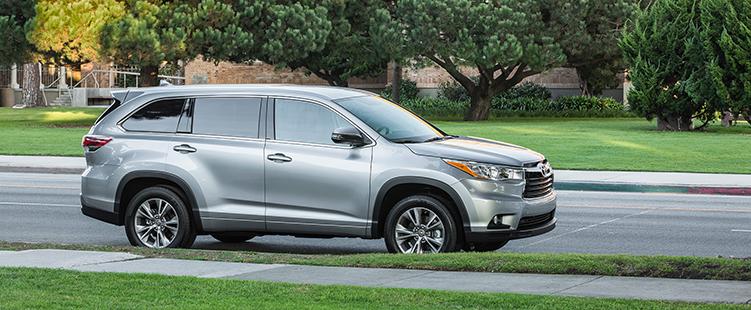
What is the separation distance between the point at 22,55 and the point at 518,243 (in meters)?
35.6

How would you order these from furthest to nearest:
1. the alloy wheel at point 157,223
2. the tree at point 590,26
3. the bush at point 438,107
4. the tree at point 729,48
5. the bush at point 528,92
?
the bush at point 528,92 < the bush at point 438,107 < the tree at point 590,26 < the tree at point 729,48 < the alloy wheel at point 157,223

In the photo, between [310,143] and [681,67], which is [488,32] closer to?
[681,67]

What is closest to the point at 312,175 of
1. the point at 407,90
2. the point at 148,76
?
the point at 148,76

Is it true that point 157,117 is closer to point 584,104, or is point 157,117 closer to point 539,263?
point 539,263

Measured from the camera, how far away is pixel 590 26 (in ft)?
174

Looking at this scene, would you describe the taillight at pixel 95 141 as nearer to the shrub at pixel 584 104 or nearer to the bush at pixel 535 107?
the bush at pixel 535 107

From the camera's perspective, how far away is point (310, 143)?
13.0 meters

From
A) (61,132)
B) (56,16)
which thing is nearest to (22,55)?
(56,16)

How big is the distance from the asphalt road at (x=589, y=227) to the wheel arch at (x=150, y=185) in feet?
3.26

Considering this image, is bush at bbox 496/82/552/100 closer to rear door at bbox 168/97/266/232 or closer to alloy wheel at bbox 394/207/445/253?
rear door at bbox 168/97/266/232

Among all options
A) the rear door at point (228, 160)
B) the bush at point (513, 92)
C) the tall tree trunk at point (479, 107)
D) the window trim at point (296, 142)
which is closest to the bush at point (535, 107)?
the bush at point (513, 92)

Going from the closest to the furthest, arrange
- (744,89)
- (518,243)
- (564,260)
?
(564,260)
(518,243)
(744,89)

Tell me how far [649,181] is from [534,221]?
10.6 m

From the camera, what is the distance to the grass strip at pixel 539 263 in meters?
10.8
